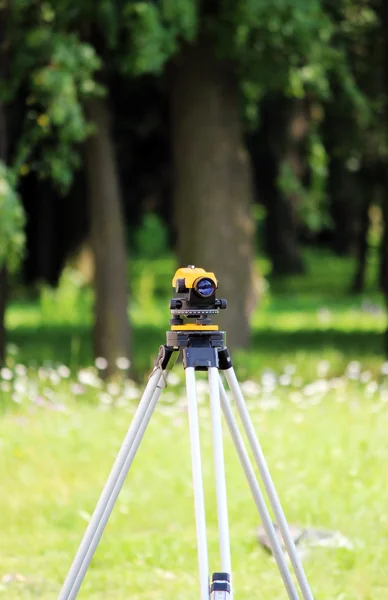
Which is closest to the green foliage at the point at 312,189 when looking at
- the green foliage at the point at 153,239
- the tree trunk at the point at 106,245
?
the tree trunk at the point at 106,245

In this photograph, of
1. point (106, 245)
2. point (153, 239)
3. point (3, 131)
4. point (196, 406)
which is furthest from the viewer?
point (153, 239)

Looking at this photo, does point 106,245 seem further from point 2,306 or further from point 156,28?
point 156,28

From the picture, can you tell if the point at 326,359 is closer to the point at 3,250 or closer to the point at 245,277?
the point at 245,277

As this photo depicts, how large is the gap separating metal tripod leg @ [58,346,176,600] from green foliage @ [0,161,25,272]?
243 inches

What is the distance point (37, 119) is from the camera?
11227 mm

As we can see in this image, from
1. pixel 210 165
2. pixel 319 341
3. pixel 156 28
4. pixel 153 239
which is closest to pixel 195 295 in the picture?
pixel 156 28

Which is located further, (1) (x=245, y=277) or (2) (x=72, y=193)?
(2) (x=72, y=193)

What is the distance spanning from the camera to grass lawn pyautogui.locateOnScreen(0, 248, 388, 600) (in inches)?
231

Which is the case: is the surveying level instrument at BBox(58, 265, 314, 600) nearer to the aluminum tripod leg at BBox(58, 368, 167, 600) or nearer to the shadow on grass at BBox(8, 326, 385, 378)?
the aluminum tripod leg at BBox(58, 368, 167, 600)

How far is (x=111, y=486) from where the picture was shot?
4102 millimetres

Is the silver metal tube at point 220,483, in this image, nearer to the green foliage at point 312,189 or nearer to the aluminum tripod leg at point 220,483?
the aluminum tripod leg at point 220,483

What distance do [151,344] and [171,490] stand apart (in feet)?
28.1

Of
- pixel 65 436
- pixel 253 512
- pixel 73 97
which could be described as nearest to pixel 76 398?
pixel 65 436

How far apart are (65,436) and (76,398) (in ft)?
5.07
